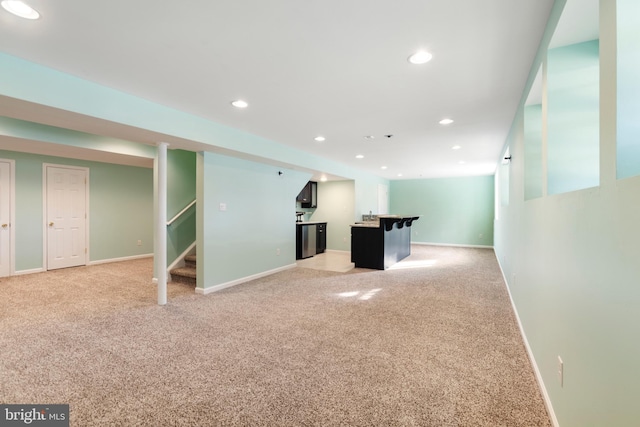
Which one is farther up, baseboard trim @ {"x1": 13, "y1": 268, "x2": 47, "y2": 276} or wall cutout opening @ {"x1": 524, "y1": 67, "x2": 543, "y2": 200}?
wall cutout opening @ {"x1": 524, "y1": 67, "x2": 543, "y2": 200}

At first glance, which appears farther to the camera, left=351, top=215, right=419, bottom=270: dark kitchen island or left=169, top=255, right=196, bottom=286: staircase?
left=351, top=215, right=419, bottom=270: dark kitchen island

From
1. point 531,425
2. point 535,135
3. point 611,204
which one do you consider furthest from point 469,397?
point 535,135

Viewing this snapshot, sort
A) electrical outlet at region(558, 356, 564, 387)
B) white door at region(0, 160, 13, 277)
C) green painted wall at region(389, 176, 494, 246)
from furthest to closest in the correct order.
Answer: green painted wall at region(389, 176, 494, 246)
white door at region(0, 160, 13, 277)
electrical outlet at region(558, 356, 564, 387)

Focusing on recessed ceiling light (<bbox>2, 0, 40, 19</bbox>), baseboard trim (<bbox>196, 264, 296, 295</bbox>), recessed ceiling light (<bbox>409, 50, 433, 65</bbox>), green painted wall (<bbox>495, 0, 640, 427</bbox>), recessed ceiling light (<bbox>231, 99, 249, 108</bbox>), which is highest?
recessed ceiling light (<bbox>231, 99, 249, 108</bbox>)

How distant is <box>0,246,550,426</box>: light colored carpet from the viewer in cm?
174

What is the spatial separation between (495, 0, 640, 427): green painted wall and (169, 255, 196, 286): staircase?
4595 mm

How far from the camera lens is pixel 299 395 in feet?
6.15

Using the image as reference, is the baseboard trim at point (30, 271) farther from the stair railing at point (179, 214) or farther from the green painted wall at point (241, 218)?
the green painted wall at point (241, 218)

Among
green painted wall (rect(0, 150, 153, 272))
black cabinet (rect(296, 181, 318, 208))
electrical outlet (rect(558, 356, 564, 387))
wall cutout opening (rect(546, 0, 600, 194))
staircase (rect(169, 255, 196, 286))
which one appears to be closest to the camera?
electrical outlet (rect(558, 356, 564, 387))

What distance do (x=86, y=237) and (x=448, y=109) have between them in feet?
23.8

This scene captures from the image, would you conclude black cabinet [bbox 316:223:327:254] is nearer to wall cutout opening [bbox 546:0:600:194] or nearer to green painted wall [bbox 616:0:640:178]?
wall cutout opening [bbox 546:0:600:194]

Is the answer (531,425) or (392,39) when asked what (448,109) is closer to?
(392,39)

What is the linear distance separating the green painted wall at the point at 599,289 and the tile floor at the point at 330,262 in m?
4.30

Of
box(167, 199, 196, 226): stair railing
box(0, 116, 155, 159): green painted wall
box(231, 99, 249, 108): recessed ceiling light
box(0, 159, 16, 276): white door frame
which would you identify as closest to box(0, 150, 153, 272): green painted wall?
box(0, 159, 16, 276): white door frame
